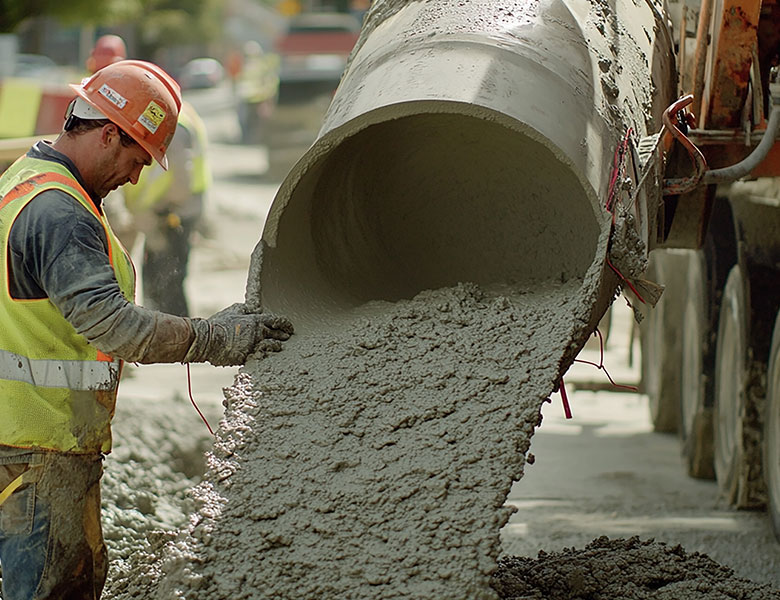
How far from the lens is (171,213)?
788 centimetres

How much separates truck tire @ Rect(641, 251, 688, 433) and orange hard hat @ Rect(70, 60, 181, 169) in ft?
13.6

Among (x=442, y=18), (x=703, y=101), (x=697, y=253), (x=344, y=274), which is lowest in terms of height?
(x=697, y=253)

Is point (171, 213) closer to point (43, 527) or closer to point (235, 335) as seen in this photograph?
point (235, 335)

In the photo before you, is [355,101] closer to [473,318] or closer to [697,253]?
[473,318]

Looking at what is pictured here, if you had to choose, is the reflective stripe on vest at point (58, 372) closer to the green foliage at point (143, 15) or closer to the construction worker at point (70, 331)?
the construction worker at point (70, 331)

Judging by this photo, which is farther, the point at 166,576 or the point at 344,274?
the point at 344,274

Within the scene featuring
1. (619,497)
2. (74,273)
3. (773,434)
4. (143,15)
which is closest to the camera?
(74,273)

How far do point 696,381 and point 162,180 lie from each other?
374cm

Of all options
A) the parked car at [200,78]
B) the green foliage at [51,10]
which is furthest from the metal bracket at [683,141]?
the parked car at [200,78]

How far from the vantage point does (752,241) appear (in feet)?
17.5

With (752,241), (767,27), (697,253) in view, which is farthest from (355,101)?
(697,253)

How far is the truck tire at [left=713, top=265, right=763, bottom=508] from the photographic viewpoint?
5.44m

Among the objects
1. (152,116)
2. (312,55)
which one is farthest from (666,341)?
(312,55)

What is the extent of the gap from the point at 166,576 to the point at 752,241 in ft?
11.0
